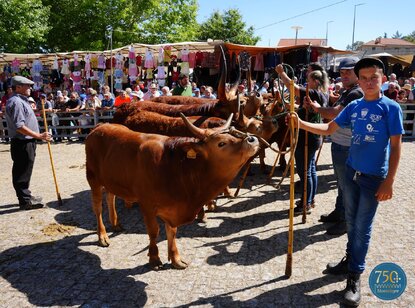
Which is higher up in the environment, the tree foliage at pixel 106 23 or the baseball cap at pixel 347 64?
the tree foliage at pixel 106 23

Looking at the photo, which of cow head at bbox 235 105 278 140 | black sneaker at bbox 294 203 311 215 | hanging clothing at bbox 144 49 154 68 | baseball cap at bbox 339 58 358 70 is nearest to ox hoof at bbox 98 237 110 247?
cow head at bbox 235 105 278 140

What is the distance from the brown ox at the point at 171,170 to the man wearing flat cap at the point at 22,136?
256cm

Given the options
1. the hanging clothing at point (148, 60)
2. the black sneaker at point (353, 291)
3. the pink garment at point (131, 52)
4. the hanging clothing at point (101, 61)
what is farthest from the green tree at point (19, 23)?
the black sneaker at point (353, 291)

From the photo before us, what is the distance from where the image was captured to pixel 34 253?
4949 millimetres

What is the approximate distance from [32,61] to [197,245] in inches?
705

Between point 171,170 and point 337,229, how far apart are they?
9.41ft

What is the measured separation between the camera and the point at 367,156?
3428 millimetres

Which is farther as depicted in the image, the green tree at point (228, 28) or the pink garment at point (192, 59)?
the green tree at point (228, 28)

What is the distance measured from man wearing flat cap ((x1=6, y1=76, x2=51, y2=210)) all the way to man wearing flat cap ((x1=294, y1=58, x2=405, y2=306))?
550 cm

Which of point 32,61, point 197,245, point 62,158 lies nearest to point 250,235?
point 197,245

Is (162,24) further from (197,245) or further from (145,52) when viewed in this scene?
(197,245)

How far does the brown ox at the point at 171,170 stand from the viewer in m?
3.85

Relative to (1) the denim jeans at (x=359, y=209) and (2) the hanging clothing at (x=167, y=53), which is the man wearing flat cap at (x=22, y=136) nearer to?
(1) the denim jeans at (x=359, y=209)

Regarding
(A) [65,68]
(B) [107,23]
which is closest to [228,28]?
(B) [107,23]
